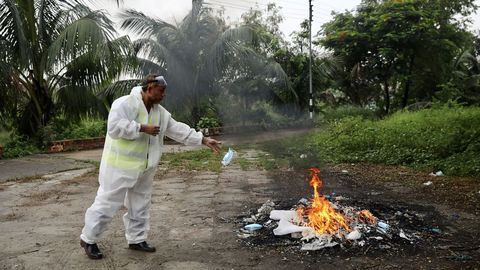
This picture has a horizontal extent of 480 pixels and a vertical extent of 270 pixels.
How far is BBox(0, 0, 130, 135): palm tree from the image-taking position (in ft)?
38.0

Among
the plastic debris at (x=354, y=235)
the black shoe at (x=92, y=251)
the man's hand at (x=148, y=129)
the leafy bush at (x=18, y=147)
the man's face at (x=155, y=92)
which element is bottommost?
the leafy bush at (x=18, y=147)

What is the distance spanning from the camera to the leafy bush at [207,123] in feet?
55.3

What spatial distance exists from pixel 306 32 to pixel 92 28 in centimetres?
1333

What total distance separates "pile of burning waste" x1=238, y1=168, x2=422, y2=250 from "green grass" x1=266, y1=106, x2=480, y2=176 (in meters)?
3.79

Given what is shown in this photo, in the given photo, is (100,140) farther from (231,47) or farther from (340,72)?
(340,72)

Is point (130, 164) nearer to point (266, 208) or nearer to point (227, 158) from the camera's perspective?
point (227, 158)

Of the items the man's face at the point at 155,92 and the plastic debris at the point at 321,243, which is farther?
the plastic debris at the point at 321,243

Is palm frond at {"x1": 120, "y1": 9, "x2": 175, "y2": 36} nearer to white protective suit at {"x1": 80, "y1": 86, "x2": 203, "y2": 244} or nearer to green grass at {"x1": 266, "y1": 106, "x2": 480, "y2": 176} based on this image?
green grass at {"x1": 266, "y1": 106, "x2": 480, "y2": 176}

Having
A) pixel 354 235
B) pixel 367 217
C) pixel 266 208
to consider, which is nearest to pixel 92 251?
pixel 266 208

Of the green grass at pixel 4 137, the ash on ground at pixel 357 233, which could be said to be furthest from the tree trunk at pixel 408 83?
the ash on ground at pixel 357 233

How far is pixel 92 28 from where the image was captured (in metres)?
11.7

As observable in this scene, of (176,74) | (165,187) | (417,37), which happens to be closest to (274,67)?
(176,74)

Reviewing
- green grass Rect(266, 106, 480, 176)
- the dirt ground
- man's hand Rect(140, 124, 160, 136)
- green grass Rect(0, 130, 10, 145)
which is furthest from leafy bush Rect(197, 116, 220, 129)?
man's hand Rect(140, 124, 160, 136)

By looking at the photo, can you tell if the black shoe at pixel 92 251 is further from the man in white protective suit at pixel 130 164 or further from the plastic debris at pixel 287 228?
the plastic debris at pixel 287 228
